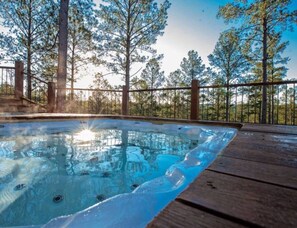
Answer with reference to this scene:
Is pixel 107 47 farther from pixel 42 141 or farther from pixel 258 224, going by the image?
pixel 258 224

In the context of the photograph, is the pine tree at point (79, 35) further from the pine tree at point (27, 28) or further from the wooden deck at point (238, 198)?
the wooden deck at point (238, 198)

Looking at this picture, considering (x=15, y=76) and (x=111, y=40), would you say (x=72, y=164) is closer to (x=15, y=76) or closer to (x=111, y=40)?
(x=15, y=76)

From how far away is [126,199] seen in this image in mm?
792

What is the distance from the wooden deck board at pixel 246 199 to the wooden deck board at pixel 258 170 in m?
0.06

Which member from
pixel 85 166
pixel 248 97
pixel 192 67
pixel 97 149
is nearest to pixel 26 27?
pixel 97 149

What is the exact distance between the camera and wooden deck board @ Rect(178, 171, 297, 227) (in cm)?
48

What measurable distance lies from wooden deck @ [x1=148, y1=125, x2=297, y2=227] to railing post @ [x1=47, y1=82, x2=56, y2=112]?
587 cm

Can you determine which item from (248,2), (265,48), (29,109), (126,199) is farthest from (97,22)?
(126,199)

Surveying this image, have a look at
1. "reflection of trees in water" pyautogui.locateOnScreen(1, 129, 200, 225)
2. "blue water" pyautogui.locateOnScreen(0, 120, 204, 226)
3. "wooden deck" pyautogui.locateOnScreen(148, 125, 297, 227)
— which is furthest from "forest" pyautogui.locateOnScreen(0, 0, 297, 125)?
"wooden deck" pyautogui.locateOnScreen(148, 125, 297, 227)

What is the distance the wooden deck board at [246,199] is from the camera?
48 centimetres

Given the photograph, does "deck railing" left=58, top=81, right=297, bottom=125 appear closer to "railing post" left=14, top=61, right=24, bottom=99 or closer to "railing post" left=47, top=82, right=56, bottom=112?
"railing post" left=47, top=82, right=56, bottom=112

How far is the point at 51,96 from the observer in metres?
5.64

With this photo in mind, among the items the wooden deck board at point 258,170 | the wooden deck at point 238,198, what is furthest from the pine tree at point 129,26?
the wooden deck at point 238,198

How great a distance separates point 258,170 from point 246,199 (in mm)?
334
